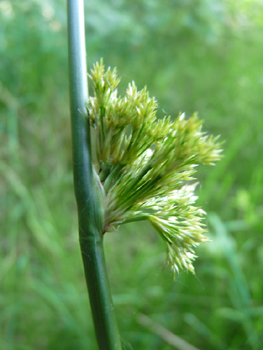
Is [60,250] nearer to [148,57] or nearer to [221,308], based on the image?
[221,308]

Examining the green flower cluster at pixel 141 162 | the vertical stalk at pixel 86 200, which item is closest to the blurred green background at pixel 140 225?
the green flower cluster at pixel 141 162

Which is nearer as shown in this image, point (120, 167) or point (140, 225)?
point (120, 167)

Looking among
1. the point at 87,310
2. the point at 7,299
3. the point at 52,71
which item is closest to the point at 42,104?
the point at 52,71

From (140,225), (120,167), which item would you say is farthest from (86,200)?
(140,225)

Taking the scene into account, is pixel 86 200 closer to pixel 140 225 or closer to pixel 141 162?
pixel 141 162

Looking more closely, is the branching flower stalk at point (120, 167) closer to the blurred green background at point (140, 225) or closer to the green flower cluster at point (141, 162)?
the green flower cluster at point (141, 162)

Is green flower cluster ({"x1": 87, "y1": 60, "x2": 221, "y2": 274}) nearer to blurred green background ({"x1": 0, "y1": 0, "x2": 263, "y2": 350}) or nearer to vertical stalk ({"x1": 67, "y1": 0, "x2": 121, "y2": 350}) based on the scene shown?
vertical stalk ({"x1": 67, "y1": 0, "x2": 121, "y2": 350})

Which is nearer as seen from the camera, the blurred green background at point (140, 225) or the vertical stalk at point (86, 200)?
the vertical stalk at point (86, 200)
